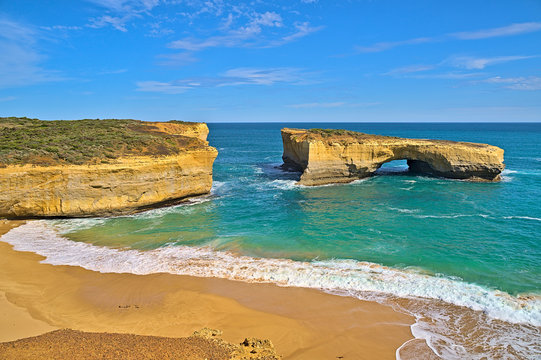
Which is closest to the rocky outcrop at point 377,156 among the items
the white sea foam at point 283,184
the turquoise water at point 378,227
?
the white sea foam at point 283,184

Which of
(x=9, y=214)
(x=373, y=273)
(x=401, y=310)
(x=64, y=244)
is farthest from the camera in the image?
(x=9, y=214)

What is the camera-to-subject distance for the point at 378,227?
19312 millimetres

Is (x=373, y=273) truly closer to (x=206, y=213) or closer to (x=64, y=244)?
(x=206, y=213)

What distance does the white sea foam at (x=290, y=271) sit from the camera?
11.6 m

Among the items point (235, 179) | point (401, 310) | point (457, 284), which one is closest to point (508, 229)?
point (457, 284)

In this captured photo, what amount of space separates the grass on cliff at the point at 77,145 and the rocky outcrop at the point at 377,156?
11743 mm

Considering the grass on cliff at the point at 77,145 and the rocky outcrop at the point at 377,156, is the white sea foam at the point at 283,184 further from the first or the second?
the grass on cliff at the point at 77,145

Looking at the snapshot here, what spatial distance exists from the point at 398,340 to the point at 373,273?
160 inches

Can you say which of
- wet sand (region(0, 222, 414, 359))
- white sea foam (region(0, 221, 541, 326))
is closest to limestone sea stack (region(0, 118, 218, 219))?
white sea foam (region(0, 221, 541, 326))

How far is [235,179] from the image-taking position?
35.3 meters

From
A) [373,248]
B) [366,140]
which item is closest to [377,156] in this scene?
[366,140]

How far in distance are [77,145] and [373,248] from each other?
22099mm

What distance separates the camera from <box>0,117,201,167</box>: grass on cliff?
21000mm

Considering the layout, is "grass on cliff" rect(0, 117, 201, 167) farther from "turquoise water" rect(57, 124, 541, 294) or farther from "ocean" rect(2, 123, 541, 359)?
"turquoise water" rect(57, 124, 541, 294)
